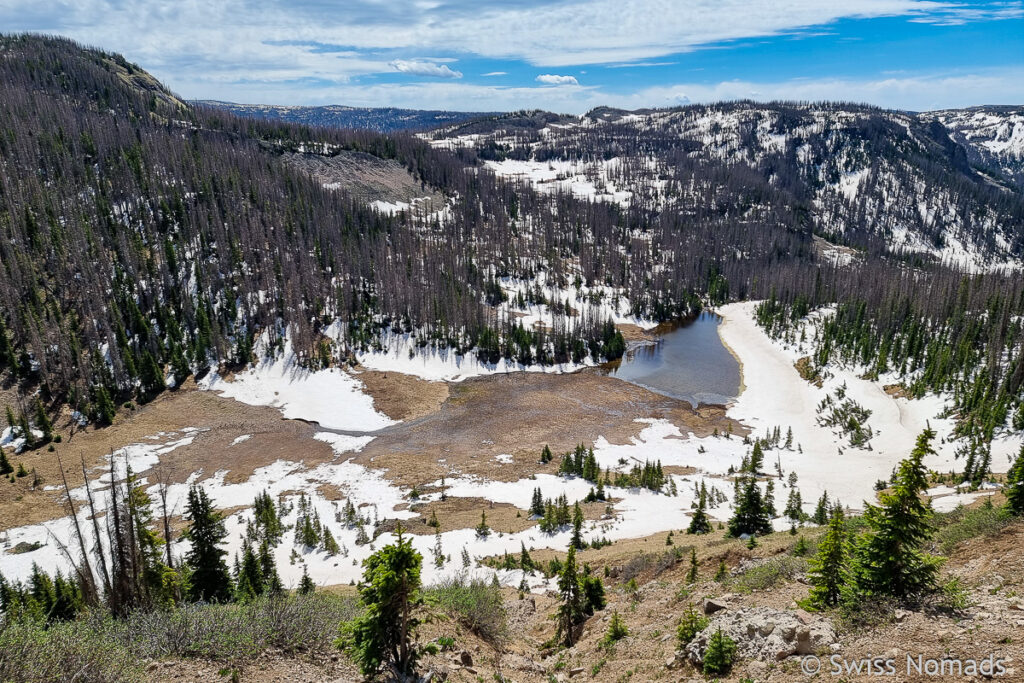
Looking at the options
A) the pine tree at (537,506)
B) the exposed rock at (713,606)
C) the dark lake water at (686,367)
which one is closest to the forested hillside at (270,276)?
the dark lake water at (686,367)

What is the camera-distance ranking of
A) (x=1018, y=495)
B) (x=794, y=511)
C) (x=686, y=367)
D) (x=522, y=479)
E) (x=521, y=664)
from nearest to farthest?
(x=521, y=664) < (x=1018, y=495) < (x=794, y=511) < (x=522, y=479) < (x=686, y=367)

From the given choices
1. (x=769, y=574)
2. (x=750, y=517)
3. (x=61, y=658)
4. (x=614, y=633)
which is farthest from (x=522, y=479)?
(x=61, y=658)

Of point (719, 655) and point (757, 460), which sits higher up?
point (719, 655)

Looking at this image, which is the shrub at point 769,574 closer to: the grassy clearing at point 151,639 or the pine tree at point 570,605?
the pine tree at point 570,605

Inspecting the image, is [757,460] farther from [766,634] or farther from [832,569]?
[766,634]

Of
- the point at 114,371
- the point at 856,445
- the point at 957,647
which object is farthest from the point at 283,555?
the point at 856,445

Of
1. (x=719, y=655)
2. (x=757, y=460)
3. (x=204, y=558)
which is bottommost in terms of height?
(x=757, y=460)

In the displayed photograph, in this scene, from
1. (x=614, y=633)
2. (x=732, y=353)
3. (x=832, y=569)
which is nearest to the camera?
(x=832, y=569)

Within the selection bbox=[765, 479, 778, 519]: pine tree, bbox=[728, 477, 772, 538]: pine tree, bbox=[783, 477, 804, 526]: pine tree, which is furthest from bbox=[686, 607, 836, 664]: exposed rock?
bbox=[783, 477, 804, 526]: pine tree
